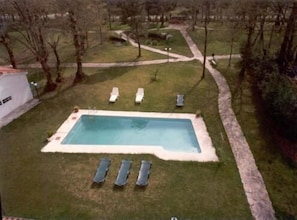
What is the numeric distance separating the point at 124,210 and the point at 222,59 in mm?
22469

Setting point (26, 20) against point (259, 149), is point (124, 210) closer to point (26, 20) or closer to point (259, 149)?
point (259, 149)

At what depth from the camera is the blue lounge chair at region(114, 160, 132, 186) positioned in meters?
14.4

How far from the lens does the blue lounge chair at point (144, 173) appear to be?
14.4 meters

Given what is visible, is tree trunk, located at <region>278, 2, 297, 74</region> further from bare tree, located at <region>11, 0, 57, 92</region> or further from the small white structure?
the small white structure

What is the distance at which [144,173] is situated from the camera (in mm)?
15008

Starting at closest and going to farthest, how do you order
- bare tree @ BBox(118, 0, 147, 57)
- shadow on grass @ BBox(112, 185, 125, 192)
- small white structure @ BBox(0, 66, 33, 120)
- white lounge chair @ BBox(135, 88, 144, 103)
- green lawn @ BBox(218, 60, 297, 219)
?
green lawn @ BBox(218, 60, 297, 219), shadow on grass @ BBox(112, 185, 125, 192), small white structure @ BBox(0, 66, 33, 120), white lounge chair @ BBox(135, 88, 144, 103), bare tree @ BBox(118, 0, 147, 57)

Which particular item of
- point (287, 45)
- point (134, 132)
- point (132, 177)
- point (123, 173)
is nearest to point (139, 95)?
point (134, 132)

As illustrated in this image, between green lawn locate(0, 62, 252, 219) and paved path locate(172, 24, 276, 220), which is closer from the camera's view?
green lawn locate(0, 62, 252, 219)

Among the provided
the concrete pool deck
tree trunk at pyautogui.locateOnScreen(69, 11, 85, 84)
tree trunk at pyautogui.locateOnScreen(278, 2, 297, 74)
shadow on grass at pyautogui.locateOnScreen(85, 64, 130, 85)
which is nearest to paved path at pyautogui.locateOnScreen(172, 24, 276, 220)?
the concrete pool deck

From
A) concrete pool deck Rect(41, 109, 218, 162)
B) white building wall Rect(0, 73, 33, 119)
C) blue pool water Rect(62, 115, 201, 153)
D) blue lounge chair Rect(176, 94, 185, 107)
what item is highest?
white building wall Rect(0, 73, 33, 119)

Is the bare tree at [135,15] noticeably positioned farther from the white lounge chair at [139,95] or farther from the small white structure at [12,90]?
the small white structure at [12,90]

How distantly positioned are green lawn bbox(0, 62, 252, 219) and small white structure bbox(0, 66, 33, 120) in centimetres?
136

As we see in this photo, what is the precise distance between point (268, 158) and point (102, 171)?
8650mm

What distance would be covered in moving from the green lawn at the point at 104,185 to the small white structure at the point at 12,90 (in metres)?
1.36
